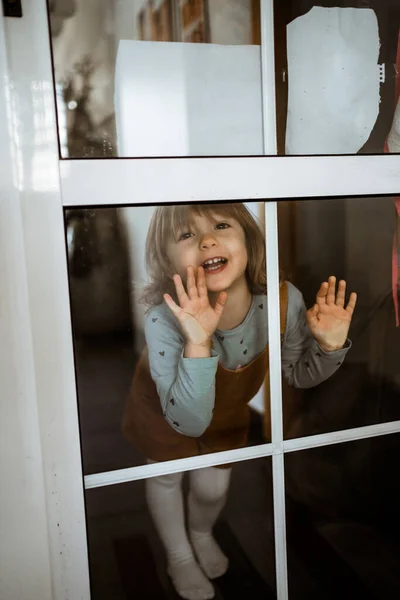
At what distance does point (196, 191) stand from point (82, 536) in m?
0.69

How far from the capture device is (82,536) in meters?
0.95

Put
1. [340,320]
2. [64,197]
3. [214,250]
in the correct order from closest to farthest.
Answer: [64,197] < [214,250] < [340,320]

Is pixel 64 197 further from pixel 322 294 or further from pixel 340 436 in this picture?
pixel 340 436

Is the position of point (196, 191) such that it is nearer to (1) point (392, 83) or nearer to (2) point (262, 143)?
(2) point (262, 143)

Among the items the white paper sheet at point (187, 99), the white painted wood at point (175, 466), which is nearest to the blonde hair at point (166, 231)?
the white paper sheet at point (187, 99)

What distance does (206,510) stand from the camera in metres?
1.03

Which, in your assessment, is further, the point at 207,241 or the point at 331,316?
the point at 331,316

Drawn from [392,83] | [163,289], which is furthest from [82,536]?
[392,83]

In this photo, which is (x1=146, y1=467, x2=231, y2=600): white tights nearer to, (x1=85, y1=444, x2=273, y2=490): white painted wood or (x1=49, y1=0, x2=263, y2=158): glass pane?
(x1=85, y1=444, x2=273, y2=490): white painted wood

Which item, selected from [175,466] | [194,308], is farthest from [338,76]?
[175,466]

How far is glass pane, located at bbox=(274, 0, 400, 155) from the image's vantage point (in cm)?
97

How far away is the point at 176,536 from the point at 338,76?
38.9 inches

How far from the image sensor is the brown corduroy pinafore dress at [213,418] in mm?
959

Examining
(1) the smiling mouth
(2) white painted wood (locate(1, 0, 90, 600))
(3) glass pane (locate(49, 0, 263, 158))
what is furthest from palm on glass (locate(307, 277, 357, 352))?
(2) white painted wood (locate(1, 0, 90, 600))
